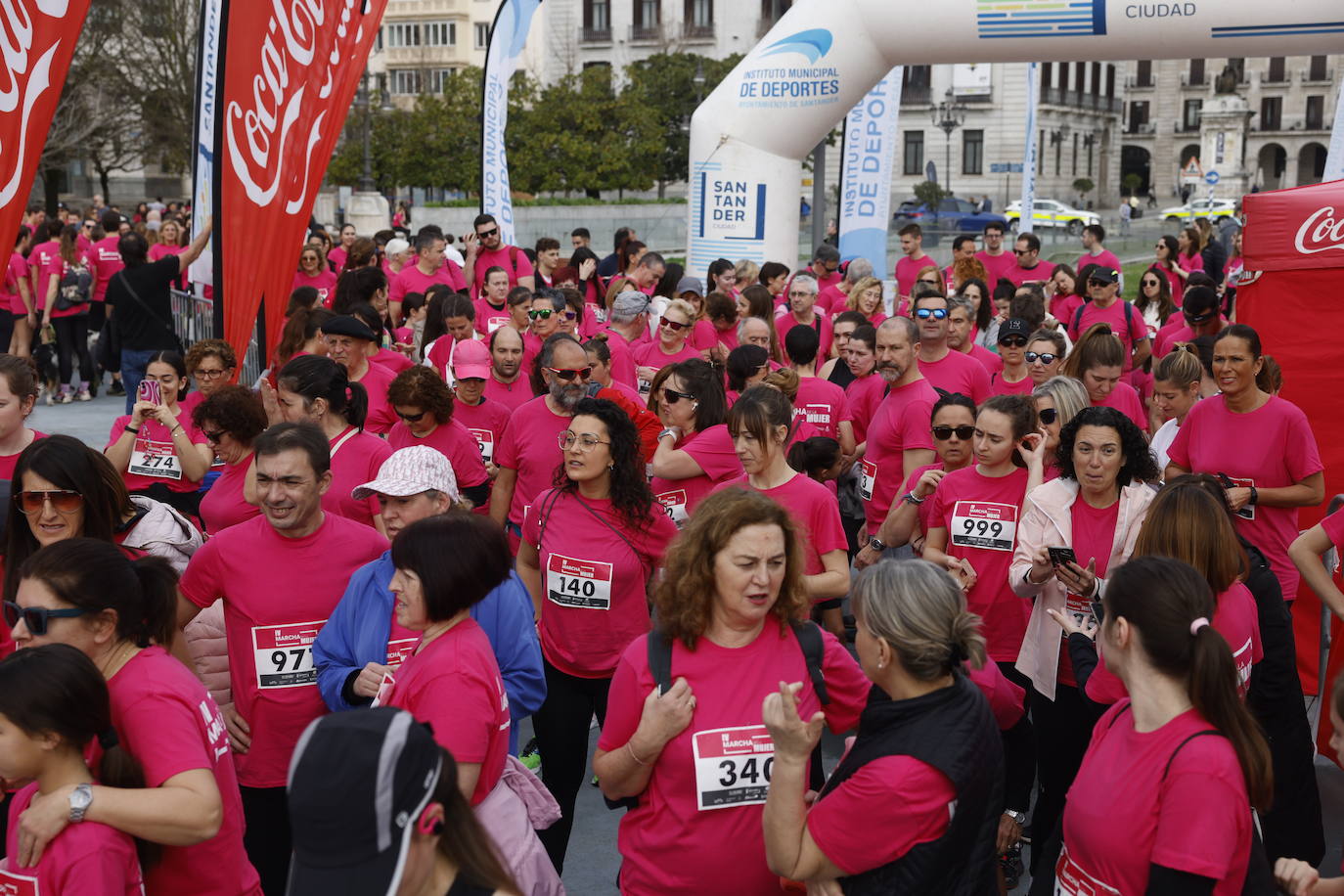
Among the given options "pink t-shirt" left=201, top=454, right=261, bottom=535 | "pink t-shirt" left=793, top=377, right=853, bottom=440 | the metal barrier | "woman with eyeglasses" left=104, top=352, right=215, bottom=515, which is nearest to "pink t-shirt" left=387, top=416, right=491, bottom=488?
"woman with eyeglasses" left=104, top=352, right=215, bottom=515

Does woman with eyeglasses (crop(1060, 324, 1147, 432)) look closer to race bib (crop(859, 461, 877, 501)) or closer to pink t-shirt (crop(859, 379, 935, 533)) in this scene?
pink t-shirt (crop(859, 379, 935, 533))

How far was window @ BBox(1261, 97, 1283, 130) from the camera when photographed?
82.6 m

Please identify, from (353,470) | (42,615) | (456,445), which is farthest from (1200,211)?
(42,615)

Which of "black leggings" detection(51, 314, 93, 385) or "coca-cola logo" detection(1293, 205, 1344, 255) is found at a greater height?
A: "coca-cola logo" detection(1293, 205, 1344, 255)

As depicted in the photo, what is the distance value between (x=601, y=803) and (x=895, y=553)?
1.66 meters

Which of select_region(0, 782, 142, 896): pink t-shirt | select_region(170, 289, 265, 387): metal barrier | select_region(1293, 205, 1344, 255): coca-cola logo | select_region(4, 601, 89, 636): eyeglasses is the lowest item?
select_region(0, 782, 142, 896): pink t-shirt

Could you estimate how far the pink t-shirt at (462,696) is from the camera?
3004 millimetres

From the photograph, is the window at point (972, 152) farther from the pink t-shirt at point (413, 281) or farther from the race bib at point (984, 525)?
the race bib at point (984, 525)

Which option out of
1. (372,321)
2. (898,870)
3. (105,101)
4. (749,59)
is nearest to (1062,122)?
(105,101)

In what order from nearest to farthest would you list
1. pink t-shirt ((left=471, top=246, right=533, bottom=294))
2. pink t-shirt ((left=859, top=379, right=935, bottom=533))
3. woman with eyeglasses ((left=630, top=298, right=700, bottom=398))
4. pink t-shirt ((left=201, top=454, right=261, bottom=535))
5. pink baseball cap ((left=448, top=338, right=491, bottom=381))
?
1. pink t-shirt ((left=201, top=454, right=261, bottom=535))
2. pink t-shirt ((left=859, top=379, right=935, bottom=533))
3. pink baseball cap ((left=448, top=338, right=491, bottom=381))
4. woman with eyeglasses ((left=630, top=298, right=700, bottom=398))
5. pink t-shirt ((left=471, top=246, right=533, bottom=294))

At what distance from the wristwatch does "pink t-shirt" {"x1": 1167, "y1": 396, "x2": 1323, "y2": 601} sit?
4516 mm

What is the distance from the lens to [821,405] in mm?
6902

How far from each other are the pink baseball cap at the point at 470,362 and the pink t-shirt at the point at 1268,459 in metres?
3.38

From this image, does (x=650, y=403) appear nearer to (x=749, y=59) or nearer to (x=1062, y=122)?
(x=749, y=59)
